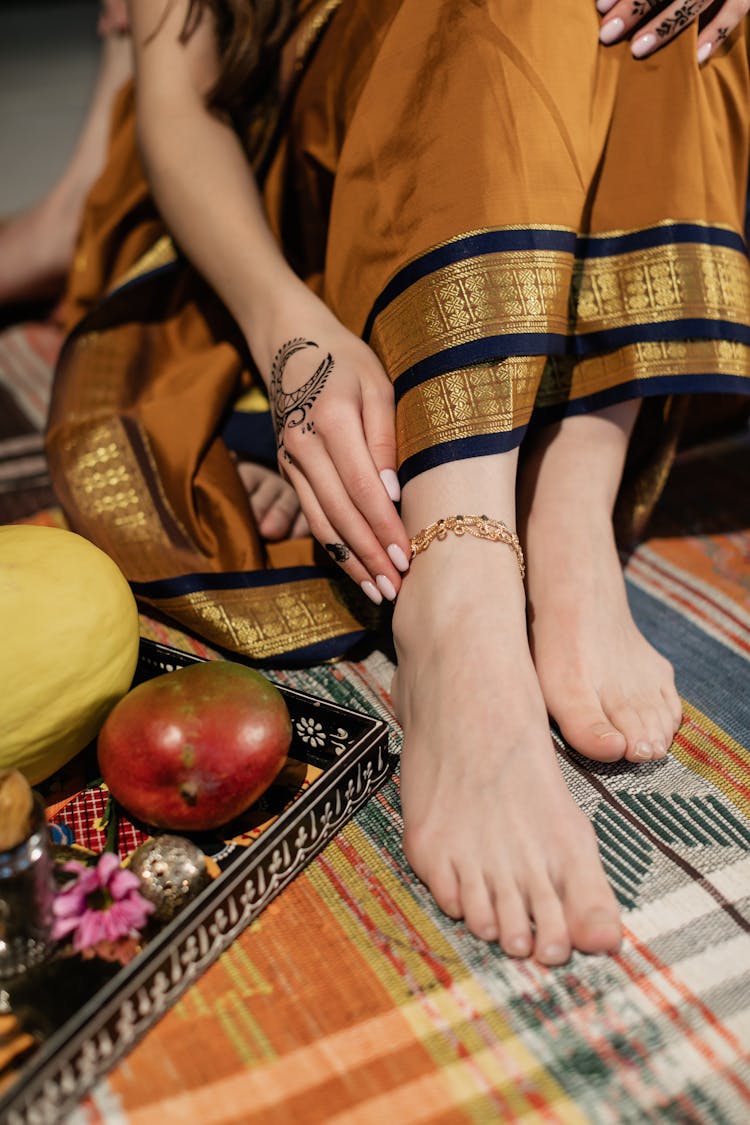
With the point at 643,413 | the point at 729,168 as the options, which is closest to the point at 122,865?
the point at 643,413

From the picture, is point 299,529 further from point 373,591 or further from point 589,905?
point 589,905

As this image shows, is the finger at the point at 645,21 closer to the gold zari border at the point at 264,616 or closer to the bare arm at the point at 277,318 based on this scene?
the bare arm at the point at 277,318

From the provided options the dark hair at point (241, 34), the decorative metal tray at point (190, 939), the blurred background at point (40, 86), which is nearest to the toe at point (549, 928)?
the decorative metal tray at point (190, 939)

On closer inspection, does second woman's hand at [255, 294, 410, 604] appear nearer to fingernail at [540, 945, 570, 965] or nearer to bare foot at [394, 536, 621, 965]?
bare foot at [394, 536, 621, 965]

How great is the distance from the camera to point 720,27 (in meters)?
0.84

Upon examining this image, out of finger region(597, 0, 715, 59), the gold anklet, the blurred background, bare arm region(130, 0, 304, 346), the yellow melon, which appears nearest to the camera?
the yellow melon

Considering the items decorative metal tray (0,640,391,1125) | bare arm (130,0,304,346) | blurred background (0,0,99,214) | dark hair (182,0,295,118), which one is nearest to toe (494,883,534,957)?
decorative metal tray (0,640,391,1125)

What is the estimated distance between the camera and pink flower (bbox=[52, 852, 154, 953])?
0.51 meters

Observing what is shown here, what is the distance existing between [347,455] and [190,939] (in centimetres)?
37

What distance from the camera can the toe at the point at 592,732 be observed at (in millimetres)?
706

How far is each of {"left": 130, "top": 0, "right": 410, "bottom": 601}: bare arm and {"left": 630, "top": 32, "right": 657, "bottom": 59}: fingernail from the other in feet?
1.13

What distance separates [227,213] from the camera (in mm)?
921

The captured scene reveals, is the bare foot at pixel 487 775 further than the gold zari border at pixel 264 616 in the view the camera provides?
No

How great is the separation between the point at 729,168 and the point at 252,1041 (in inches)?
31.8
